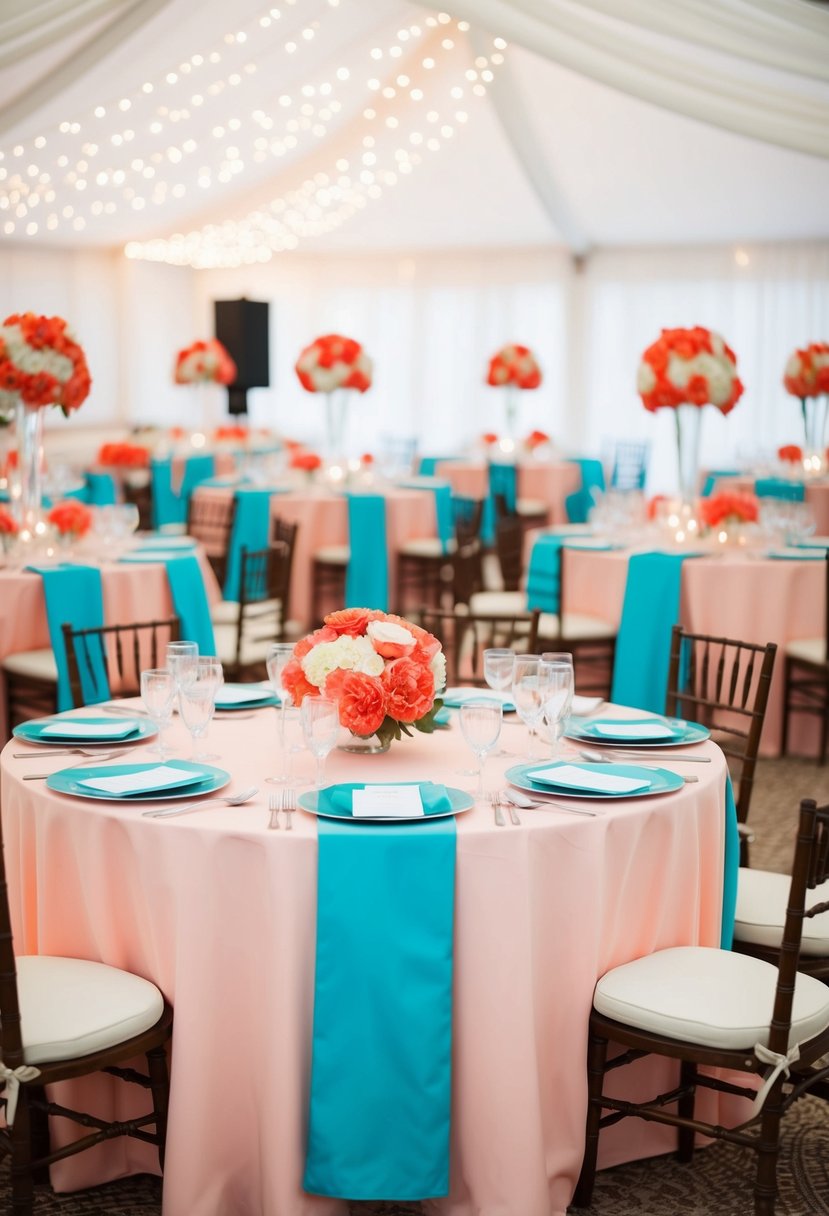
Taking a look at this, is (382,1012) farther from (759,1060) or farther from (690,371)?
(690,371)

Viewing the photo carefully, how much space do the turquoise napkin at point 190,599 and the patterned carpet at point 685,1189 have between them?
2.95 m

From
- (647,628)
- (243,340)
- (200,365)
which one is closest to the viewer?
(647,628)

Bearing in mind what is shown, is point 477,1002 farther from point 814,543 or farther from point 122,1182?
point 814,543

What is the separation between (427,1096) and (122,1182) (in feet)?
2.49

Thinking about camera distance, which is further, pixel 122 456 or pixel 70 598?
pixel 122 456

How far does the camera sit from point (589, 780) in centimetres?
268

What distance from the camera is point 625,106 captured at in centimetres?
1056

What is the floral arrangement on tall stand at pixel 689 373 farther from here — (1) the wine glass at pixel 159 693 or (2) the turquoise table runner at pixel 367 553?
(1) the wine glass at pixel 159 693

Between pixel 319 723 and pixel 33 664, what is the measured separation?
2.82 m

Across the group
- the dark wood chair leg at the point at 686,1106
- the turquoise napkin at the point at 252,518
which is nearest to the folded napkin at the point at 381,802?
the dark wood chair leg at the point at 686,1106

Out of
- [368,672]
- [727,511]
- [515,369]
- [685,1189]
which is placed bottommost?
[685,1189]

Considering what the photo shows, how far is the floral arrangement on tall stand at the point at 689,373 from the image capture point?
6066 mm

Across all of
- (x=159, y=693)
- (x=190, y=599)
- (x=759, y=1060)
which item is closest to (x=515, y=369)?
(x=190, y=599)

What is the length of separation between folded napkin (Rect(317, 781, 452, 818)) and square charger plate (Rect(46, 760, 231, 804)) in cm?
23
